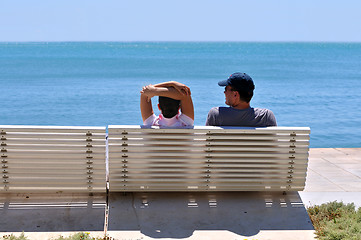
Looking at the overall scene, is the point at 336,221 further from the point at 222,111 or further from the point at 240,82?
the point at 240,82

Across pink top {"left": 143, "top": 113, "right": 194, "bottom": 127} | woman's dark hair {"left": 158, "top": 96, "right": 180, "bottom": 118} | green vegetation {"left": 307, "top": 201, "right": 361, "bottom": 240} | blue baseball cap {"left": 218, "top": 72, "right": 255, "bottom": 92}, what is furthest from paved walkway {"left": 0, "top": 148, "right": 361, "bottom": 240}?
blue baseball cap {"left": 218, "top": 72, "right": 255, "bottom": 92}

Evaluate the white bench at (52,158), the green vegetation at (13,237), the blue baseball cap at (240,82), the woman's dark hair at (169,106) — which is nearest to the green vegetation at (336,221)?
the blue baseball cap at (240,82)

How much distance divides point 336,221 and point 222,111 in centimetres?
158

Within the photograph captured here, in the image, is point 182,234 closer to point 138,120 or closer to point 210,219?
Result: point 210,219

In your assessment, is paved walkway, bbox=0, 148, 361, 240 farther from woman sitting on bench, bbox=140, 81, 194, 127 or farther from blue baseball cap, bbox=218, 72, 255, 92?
blue baseball cap, bbox=218, 72, 255, 92

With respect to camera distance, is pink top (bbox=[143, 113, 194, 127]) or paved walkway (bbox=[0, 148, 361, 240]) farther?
pink top (bbox=[143, 113, 194, 127])

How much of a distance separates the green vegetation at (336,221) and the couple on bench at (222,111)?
3.38 ft

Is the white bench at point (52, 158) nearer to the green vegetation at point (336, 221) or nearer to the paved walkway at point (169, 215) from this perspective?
the paved walkway at point (169, 215)

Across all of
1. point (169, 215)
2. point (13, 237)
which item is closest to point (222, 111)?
point (169, 215)

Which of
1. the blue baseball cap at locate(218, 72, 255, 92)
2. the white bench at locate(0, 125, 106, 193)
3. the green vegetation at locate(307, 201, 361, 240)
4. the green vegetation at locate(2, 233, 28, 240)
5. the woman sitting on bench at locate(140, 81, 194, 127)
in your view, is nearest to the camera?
the green vegetation at locate(2, 233, 28, 240)

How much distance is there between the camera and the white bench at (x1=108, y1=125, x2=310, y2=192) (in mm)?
4734

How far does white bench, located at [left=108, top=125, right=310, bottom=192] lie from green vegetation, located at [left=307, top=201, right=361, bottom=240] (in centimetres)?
39

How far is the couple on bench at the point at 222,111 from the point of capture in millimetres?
4875

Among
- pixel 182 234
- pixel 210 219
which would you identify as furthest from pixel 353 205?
pixel 182 234
